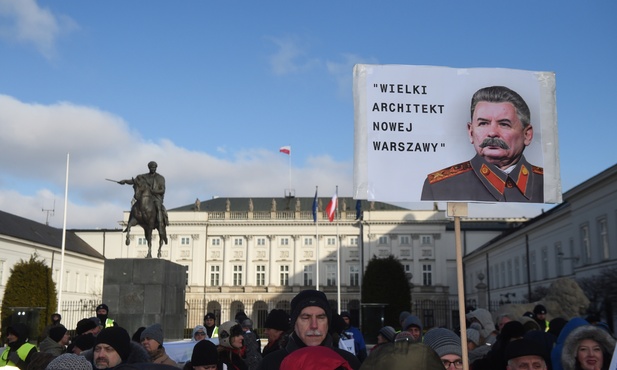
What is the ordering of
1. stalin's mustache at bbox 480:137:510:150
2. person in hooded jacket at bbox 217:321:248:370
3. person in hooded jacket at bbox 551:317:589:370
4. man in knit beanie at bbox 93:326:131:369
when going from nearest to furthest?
man in knit beanie at bbox 93:326:131:369
person in hooded jacket at bbox 551:317:589:370
stalin's mustache at bbox 480:137:510:150
person in hooded jacket at bbox 217:321:248:370

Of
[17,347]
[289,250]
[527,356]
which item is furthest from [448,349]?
[289,250]

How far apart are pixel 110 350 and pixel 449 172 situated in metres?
2.96

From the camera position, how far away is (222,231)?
80.2m

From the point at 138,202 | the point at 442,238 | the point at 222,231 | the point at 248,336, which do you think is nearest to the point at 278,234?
the point at 222,231

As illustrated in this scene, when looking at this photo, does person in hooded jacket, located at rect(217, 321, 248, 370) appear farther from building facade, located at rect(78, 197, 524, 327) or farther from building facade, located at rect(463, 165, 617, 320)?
building facade, located at rect(78, 197, 524, 327)

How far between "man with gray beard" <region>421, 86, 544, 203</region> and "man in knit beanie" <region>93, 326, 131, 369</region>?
2677mm

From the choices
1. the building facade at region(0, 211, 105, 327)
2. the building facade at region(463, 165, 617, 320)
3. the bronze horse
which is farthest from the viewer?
the building facade at region(0, 211, 105, 327)

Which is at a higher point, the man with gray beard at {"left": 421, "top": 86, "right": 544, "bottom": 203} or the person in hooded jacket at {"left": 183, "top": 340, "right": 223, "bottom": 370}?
the man with gray beard at {"left": 421, "top": 86, "right": 544, "bottom": 203}

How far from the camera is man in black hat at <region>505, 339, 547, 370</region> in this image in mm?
4219

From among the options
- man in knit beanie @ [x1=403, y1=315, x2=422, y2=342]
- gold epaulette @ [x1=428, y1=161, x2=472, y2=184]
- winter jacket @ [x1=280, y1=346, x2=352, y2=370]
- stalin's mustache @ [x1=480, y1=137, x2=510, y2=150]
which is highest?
stalin's mustache @ [x1=480, y1=137, x2=510, y2=150]

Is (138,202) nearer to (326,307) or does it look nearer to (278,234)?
(326,307)

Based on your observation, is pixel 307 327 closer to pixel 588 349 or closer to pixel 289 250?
pixel 588 349

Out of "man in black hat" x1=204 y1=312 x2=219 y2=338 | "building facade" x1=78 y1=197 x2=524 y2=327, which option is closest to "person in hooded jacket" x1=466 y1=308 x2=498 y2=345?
"man in black hat" x1=204 y1=312 x2=219 y2=338

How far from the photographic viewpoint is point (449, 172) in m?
5.18
